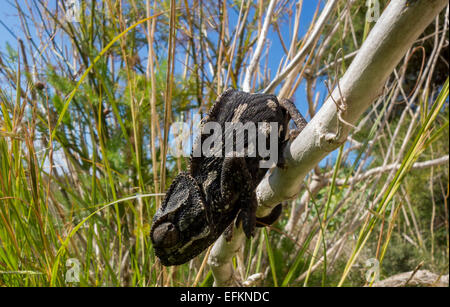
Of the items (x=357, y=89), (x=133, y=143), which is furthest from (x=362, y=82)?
(x=133, y=143)

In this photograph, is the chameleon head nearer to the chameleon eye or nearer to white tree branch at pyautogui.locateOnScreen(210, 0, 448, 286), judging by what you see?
the chameleon eye

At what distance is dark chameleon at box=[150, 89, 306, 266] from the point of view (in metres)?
0.55

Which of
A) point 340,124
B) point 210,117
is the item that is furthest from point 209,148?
point 340,124

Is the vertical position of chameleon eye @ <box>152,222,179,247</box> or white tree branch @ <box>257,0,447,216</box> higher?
white tree branch @ <box>257,0,447,216</box>

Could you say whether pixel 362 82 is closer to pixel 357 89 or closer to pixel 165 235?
pixel 357 89

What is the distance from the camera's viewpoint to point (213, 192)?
0.58m

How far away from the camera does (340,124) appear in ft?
1.30

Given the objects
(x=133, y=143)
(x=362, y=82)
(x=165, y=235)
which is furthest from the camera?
(x=133, y=143)

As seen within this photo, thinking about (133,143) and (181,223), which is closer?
(181,223)

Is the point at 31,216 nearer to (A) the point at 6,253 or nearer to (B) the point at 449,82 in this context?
(A) the point at 6,253

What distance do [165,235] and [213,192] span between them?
103 mm

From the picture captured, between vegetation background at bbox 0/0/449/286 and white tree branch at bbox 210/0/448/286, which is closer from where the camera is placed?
white tree branch at bbox 210/0/448/286

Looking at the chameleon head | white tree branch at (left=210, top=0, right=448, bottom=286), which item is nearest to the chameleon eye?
the chameleon head
